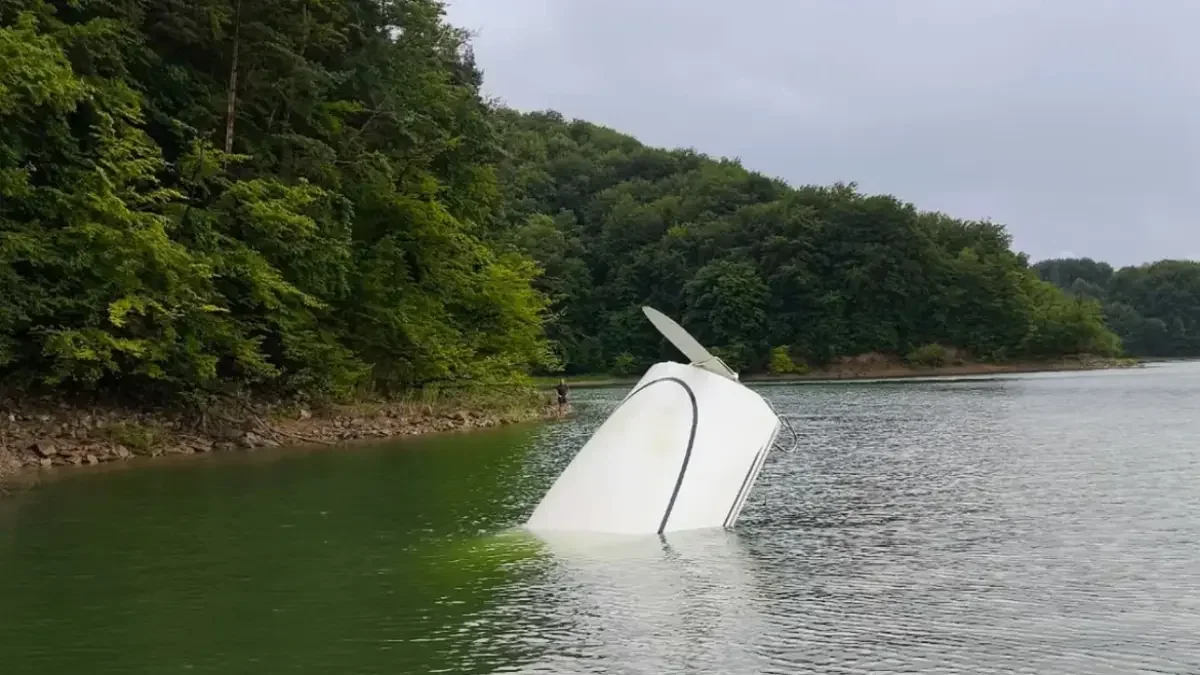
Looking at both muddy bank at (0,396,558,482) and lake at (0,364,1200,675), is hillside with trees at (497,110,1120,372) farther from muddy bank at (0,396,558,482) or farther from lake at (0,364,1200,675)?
lake at (0,364,1200,675)

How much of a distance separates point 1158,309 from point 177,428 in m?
137

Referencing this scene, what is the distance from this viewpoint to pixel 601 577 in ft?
37.7

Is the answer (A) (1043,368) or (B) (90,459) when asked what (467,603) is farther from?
(A) (1043,368)

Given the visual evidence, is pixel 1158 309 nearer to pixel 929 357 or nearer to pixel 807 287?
pixel 929 357

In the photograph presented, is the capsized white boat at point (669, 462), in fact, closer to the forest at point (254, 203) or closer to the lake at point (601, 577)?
the lake at point (601, 577)

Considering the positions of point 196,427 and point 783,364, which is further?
point 783,364

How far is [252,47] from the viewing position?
3070 cm

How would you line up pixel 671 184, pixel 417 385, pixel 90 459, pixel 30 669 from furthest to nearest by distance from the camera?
pixel 671 184
pixel 417 385
pixel 90 459
pixel 30 669

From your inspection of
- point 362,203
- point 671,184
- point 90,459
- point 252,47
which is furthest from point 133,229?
point 671,184

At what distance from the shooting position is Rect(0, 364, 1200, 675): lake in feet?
29.0

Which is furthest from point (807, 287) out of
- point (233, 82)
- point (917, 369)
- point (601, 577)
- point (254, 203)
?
point (601, 577)

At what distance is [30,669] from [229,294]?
21.6 metres

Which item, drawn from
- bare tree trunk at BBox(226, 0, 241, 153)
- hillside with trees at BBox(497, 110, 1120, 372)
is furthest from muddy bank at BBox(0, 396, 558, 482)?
hillside with trees at BBox(497, 110, 1120, 372)

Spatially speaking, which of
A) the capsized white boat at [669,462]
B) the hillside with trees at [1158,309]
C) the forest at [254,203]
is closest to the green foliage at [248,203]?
the forest at [254,203]
